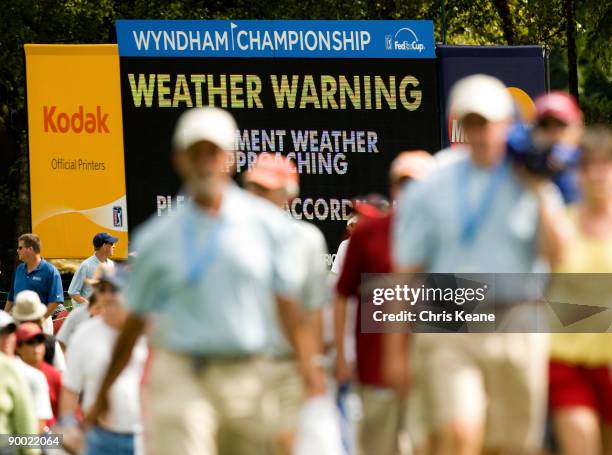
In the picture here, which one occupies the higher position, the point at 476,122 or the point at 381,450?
the point at 476,122

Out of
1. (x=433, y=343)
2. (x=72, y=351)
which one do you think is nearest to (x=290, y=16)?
(x=72, y=351)

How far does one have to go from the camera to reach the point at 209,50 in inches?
870

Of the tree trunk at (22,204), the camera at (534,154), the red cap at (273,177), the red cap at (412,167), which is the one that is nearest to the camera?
the camera at (534,154)

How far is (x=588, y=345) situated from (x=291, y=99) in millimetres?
14263

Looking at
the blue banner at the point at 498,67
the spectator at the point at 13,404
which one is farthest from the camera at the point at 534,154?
the blue banner at the point at 498,67

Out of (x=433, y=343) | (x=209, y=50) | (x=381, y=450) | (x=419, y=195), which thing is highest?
(x=209, y=50)

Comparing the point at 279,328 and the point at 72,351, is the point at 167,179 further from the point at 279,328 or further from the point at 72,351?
the point at 279,328

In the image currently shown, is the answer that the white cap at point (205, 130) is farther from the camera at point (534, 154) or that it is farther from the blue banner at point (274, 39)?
the blue banner at point (274, 39)

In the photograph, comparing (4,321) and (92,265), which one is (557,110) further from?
(92,265)

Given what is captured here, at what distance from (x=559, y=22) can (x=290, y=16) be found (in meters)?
4.79

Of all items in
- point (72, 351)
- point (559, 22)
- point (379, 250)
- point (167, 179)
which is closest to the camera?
point (379, 250)

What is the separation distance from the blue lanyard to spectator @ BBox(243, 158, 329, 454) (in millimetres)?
337

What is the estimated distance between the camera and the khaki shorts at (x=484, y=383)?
7441 millimetres

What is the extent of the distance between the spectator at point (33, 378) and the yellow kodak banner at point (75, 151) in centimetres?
1006
